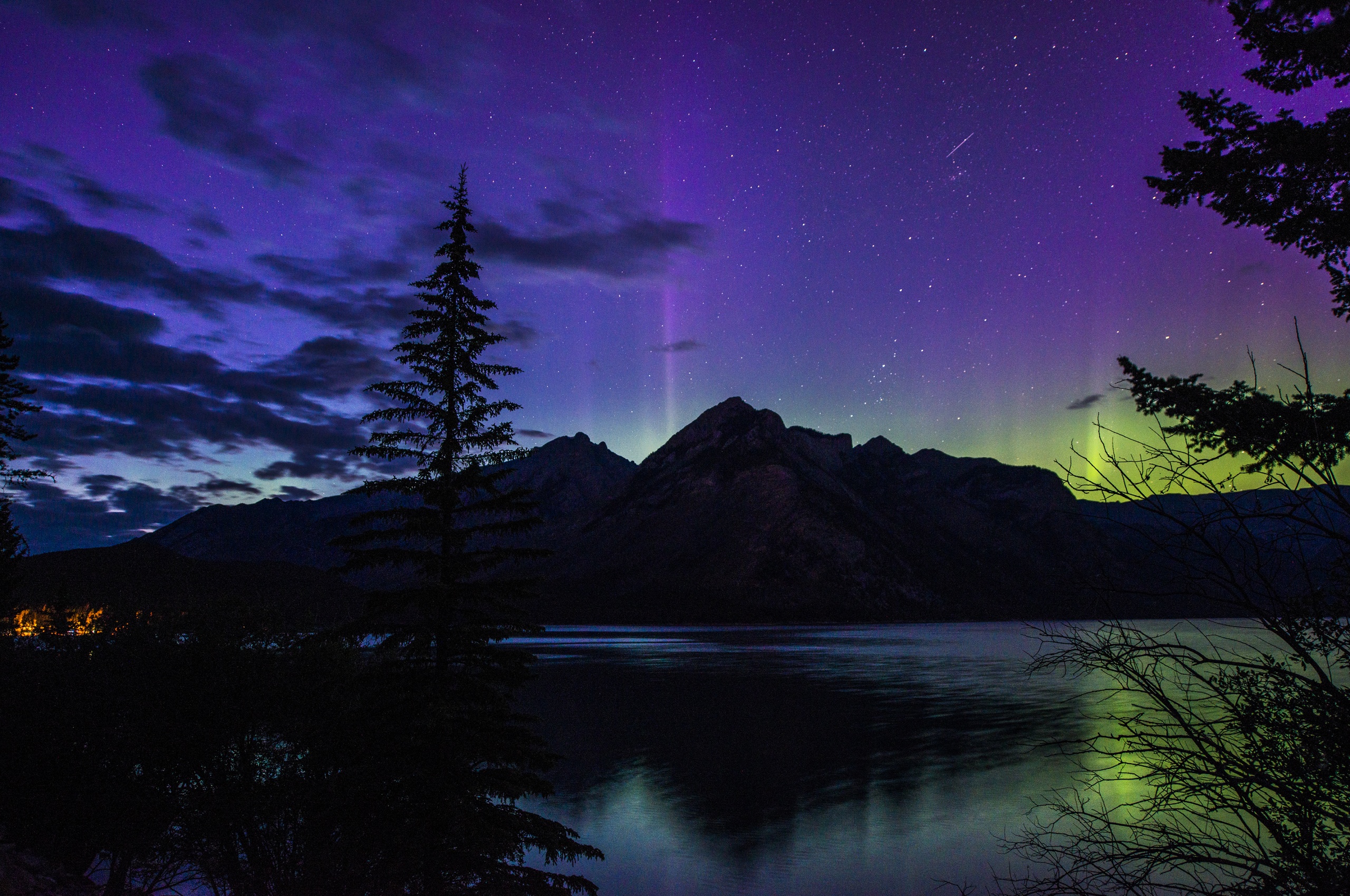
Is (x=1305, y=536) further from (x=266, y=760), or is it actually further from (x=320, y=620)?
(x=320, y=620)

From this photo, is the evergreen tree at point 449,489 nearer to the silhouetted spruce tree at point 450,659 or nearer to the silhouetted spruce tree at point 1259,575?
the silhouetted spruce tree at point 450,659

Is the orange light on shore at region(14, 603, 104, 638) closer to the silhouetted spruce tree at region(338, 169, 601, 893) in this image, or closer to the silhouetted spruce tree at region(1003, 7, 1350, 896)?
the silhouetted spruce tree at region(338, 169, 601, 893)

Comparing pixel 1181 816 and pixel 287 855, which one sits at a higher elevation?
pixel 287 855

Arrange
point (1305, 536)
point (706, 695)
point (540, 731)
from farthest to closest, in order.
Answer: point (706, 695), point (540, 731), point (1305, 536)

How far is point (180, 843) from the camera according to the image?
20.0m

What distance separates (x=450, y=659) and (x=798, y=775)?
33439 millimetres

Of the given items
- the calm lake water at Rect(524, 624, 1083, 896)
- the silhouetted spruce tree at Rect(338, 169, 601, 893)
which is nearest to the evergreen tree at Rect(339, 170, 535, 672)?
the silhouetted spruce tree at Rect(338, 169, 601, 893)

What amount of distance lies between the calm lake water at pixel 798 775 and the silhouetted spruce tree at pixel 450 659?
474 inches

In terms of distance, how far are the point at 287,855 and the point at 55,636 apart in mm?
9570

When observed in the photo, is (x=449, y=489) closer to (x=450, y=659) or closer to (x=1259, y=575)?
(x=450, y=659)

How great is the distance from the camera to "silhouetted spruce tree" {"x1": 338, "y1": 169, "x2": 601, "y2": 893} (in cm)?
1792

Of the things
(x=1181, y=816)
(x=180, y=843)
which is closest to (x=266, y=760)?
(x=180, y=843)

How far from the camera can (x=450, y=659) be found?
19.4 m

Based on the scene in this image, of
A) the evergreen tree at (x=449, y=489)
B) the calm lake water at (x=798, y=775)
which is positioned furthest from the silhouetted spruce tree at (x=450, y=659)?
the calm lake water at (x=798, y=775)
